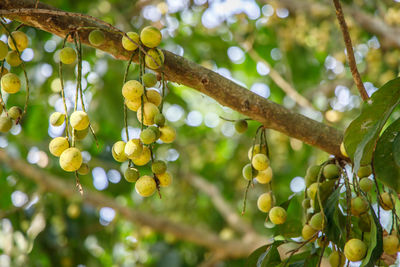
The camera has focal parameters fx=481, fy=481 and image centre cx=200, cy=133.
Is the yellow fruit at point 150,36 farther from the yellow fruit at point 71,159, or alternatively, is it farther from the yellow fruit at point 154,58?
the yellow fruit at point 71,159

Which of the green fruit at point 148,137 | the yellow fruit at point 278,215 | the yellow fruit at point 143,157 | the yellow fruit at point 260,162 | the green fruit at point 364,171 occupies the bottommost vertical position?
Answer: the yellow fruit at point 278,215

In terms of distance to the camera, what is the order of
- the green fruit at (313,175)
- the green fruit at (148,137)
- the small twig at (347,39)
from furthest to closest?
1. the green fruit at (313,175)
2. the small twig at (347,39)
3. the green fruit at (148,137)

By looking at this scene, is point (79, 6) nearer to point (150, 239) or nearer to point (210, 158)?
point (210, 158)

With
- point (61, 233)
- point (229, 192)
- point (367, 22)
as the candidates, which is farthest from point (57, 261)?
point (367, 22)

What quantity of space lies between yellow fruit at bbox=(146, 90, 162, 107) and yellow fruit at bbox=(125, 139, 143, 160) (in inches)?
4.4

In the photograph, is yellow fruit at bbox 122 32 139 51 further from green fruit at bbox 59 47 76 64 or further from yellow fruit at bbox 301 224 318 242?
yellow fruit at bbox 301 224 318 242

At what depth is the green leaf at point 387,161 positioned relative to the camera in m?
1.08

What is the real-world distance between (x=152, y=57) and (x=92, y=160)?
217 cm

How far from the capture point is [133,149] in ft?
3.34

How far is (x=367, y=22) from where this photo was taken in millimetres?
2908

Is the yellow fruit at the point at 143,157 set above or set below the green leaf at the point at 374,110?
below

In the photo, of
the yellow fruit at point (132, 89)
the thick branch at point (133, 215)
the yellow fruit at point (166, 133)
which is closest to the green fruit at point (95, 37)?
the yellow fruit at point (132, 89)

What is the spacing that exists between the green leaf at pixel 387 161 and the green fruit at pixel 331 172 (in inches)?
7.4

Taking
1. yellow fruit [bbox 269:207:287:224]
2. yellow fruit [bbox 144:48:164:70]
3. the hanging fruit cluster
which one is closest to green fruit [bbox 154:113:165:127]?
the hanging fruit cluster
